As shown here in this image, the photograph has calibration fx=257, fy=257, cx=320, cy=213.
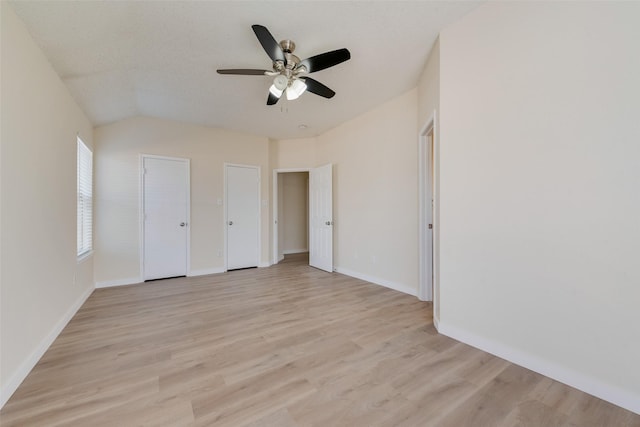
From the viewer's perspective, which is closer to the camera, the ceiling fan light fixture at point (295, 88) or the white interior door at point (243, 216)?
the ceiling fan light fixture at point (295, 88)

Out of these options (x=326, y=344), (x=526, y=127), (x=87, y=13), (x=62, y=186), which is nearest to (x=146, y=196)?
(x=62, y=186)

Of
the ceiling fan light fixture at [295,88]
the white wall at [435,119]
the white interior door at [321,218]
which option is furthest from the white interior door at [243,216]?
the white wall at [435,119]

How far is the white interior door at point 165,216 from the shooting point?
4.15m

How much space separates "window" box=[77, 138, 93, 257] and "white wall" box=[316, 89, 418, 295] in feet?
12.0

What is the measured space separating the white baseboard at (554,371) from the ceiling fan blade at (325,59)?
248 cm

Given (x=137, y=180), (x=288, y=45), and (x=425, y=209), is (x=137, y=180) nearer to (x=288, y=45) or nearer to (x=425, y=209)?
(x=288, y=45)

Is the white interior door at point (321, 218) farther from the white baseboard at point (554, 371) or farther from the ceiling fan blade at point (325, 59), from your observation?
the white baseboard at point (554, 371)

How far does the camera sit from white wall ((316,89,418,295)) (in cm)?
342

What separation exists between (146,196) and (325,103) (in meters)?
3.18

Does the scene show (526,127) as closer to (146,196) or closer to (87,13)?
(87,13)

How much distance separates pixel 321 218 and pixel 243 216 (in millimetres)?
1523

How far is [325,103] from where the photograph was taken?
3639 mm

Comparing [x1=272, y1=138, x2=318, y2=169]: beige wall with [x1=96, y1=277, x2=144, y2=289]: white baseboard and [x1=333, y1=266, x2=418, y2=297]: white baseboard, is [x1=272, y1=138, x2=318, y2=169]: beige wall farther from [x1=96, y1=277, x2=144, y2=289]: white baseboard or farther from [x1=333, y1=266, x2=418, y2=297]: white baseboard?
[x1=96, y1=277, x2=144, y2=289]: white baseboard

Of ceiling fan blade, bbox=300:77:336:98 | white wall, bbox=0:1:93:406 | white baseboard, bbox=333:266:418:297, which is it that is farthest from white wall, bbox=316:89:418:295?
white wall, bbox=0:1:93:406
